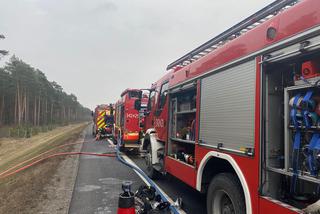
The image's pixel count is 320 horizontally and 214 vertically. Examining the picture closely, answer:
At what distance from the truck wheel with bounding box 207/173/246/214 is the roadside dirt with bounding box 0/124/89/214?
2.70 meters

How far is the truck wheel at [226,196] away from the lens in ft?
11.8

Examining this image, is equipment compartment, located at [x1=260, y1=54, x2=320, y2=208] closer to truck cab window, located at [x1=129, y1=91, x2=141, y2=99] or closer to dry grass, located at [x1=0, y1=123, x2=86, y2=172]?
truck cab window, located at [x1=129, y1=91, x2=141, y2=99]

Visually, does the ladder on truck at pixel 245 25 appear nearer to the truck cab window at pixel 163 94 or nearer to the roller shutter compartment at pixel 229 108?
the roller shutter compartment at pixel 229 108

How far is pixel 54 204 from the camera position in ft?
18.4

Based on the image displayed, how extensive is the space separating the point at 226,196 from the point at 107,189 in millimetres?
3671

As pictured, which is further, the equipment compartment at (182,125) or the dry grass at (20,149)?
the dry grass at (20,149)

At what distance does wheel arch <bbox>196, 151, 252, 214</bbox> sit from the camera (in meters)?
3.37

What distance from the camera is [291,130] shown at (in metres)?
2.99

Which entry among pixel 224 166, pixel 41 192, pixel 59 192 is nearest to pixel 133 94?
pixel 59 192

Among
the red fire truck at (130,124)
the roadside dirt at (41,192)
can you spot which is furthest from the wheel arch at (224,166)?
the red fire truck at (130,124)

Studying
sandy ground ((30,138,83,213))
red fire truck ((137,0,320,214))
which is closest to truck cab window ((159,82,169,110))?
red fire truck ((137,0,320,214))

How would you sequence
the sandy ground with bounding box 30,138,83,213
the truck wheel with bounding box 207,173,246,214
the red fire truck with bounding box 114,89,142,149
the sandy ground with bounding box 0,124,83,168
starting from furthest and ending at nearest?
the sandy ground with bounding box 0,124,83,168 → the red fire truck with bounding box 114,89,142,149 → the sandy ground with bounding box 30,138,83,213 → the truck wheel with bounding box 207,173,246,214

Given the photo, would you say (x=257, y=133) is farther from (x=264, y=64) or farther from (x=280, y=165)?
(x=264, y=64)

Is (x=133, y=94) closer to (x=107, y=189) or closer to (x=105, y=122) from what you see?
(x=107, y=189)
